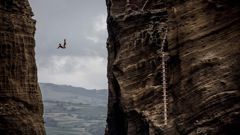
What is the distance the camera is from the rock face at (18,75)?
6369cm

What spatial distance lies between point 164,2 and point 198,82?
12405 millimetres

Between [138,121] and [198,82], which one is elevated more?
[198,82]

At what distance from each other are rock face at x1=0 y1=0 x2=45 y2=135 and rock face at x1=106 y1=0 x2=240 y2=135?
9.31 m

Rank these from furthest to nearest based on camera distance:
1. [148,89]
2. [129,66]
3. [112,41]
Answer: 1. [112,41]
2. [129,66]
3. [148,89]

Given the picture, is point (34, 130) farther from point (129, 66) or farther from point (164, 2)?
point (164, 2)

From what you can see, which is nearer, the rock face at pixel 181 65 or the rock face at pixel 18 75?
the rock face at pixel 181 65

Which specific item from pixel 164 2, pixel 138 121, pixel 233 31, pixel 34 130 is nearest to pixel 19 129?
pixel 34 130

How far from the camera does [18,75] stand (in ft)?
214

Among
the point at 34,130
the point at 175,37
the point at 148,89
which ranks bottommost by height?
the point at 34,130

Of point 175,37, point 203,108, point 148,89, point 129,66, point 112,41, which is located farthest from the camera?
point 112,41

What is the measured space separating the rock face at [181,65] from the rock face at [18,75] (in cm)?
931

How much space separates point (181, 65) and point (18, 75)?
20555mm

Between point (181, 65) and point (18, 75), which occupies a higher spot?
point (181, 65)

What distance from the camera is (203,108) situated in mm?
48500
